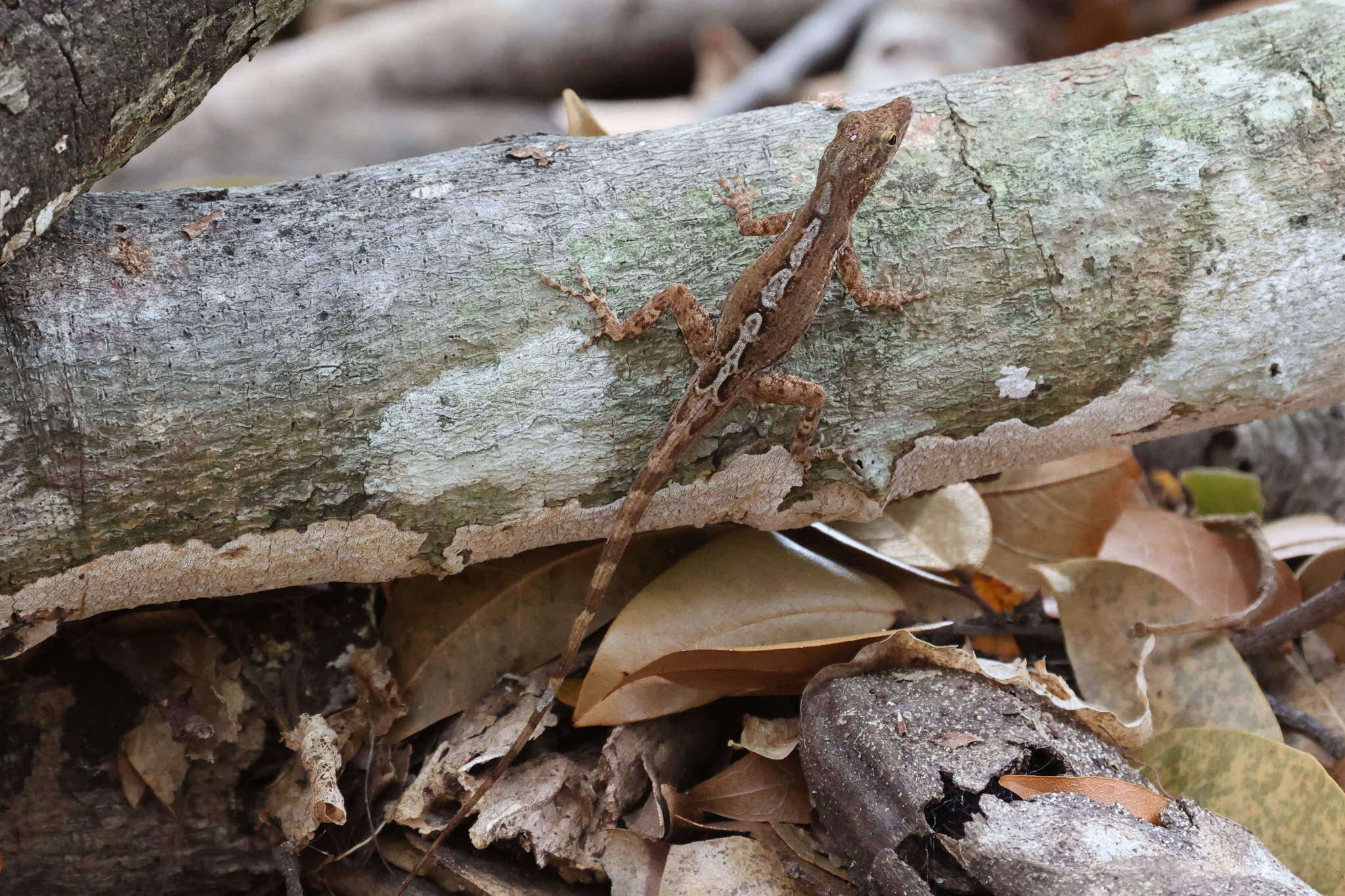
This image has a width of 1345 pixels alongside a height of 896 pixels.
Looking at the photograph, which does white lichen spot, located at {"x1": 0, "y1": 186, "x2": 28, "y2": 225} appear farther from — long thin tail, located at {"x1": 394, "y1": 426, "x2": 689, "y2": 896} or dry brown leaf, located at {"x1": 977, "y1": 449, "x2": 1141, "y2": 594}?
dry brown leaf, located at {"x1": 977, "y1": 449, "x2": 1141, "y2": 594}

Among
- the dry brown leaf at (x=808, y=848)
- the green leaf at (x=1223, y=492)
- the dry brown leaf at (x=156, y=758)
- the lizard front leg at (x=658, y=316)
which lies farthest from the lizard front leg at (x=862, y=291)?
the dry brown leaf at (x=156, y=758)

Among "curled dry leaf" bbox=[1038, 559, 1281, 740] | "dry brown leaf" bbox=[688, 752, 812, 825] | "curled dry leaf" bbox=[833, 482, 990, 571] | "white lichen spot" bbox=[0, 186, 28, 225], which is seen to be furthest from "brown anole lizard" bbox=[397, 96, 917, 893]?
"white lichen spot" bbox=[0, 186, 28, 225]

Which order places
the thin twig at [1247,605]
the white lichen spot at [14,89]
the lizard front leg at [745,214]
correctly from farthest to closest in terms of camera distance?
the thin twig at [1247,605] < the lizard front leg at [745,214] < the white lichen spot at [14,89]

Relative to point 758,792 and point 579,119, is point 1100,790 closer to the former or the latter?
point 758,792

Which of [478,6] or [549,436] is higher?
[478,6]

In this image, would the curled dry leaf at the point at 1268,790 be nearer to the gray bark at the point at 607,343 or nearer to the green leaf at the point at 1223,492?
the gray bark at the point at 607,343

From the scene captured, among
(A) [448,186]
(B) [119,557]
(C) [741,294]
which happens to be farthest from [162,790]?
(C) [741,294]

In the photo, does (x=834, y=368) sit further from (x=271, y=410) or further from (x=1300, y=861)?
(x=1300, y=861)
